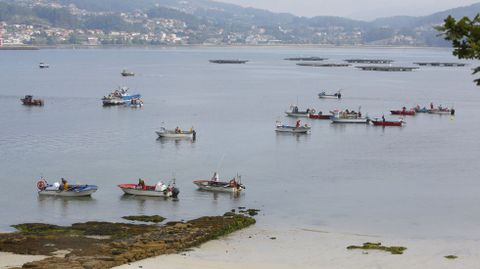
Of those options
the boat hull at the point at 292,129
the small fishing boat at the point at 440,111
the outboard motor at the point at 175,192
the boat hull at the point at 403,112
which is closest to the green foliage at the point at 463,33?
the outboard motor at the point at 175,192

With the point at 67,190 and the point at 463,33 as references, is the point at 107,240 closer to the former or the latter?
the point at 67,190

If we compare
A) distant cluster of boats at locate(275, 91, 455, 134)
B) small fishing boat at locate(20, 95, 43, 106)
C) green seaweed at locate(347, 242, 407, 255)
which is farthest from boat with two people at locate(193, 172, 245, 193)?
small fishing boat at locate(20, 95, 43, 106)

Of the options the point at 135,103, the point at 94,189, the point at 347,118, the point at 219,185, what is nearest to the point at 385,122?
the point at 347,118

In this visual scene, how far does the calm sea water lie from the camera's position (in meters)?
30.0

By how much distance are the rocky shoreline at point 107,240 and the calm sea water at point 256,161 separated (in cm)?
176

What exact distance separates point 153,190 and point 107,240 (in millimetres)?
7706

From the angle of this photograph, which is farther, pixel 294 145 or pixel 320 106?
pixel 320 106

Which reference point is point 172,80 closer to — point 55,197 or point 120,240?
point 55,197

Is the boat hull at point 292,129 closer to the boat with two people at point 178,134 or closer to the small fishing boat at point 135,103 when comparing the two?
the boat with two people at point 178,134

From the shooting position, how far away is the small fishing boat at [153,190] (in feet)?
106

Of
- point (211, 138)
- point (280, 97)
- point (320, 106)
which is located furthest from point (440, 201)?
point (280, 97)

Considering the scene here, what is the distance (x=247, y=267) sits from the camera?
22.8 meters

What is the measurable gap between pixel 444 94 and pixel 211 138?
46.8 meters

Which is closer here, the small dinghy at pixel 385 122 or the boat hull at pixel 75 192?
the boat hull at pixel 75 192
